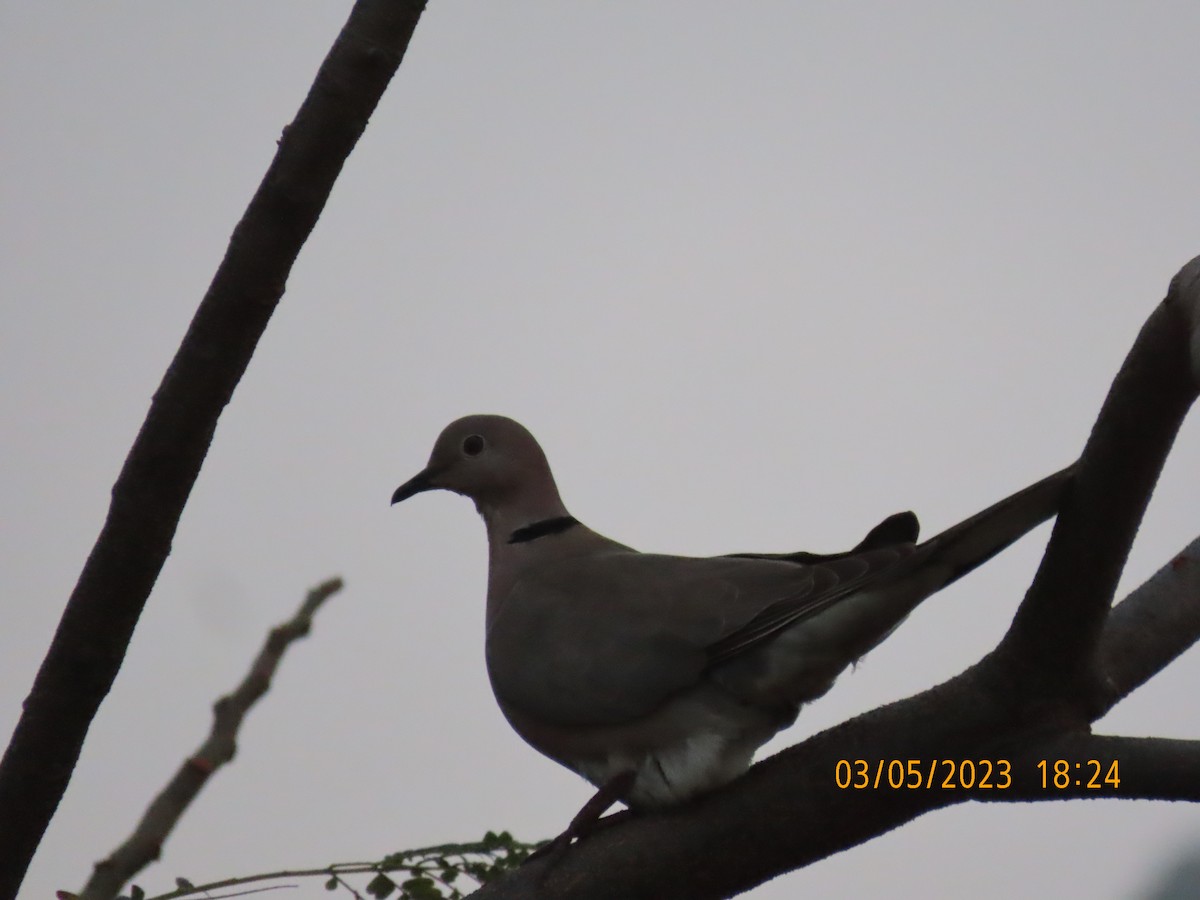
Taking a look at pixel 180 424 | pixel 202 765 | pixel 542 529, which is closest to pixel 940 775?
pixel 180 424

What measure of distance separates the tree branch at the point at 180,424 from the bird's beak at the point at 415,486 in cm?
172

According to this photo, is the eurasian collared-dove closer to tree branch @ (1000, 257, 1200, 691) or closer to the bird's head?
tree branch @ (1000, 257, 1200, 691)

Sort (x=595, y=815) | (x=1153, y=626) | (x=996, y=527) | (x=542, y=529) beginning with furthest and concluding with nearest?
(x=542, y=529) → (x=595, y=815) → (x=1153, y=626) → (x=996, y=527)

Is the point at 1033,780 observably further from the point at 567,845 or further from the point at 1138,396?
the point at 567,845

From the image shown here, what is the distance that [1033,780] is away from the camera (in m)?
2.08

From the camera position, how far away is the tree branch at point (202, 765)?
8.20 feet

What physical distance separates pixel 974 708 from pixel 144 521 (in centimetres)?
123

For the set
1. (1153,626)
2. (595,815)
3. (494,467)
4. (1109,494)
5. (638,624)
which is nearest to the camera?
(1109,494)

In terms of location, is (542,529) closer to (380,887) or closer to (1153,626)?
(380,887)

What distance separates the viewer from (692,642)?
2.62 meters

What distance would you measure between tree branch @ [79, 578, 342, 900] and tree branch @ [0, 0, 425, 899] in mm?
172

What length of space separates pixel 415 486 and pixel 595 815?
62.3 inches

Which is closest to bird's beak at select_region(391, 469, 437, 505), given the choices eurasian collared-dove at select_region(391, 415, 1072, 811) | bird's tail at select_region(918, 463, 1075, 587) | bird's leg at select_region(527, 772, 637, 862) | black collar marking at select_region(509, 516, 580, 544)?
black collar marking at select_region(509, 516, 580, 544)

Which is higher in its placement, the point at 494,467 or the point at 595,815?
the point at 494,467
